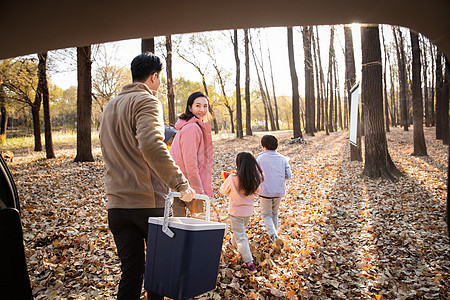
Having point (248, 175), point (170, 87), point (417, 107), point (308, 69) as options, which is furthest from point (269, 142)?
point (308, 69)

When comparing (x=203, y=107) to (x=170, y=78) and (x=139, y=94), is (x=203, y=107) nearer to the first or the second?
(x=139, y=94)

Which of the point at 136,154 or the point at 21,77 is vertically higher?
the point at 21,77

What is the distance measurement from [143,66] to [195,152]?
3.93ft

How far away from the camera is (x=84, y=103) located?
11.8 m

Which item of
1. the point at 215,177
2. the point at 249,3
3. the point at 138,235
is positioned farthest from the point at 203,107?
the point at 215,177

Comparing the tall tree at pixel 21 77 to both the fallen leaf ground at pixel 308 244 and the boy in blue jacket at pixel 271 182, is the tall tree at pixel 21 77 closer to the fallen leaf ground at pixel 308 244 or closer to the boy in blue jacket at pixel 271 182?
the fallen leaf ground at pixel 308 244

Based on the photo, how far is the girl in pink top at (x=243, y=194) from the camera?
3.99 m

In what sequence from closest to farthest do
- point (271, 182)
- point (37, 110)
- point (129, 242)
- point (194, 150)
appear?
point (129, 242) → point (194, 150) → point (271, 182) → point (37, 110)

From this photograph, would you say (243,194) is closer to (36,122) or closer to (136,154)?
(136,154)

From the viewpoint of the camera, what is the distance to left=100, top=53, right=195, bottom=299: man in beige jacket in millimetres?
2225

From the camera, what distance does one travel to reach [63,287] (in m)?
3.68

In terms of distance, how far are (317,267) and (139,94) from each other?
134 inches

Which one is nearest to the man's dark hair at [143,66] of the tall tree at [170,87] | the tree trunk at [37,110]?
the tall tree at [170,87]

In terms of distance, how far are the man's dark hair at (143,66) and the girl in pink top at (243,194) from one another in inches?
75.4
